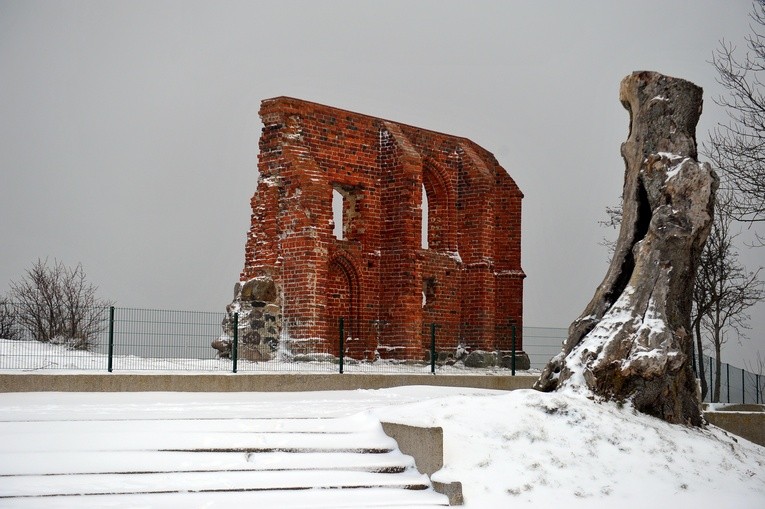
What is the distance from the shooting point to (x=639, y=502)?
10.2 m

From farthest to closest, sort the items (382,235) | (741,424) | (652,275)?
1. (382,235)
2. (741,424)
3. (652,275)

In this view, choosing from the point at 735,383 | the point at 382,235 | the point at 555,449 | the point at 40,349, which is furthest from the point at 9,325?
→ the point at 735,383

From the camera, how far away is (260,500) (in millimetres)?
9398

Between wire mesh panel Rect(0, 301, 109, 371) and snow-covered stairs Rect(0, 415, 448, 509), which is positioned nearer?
snow-covered stairs Rect(0, 415, 448, 509)

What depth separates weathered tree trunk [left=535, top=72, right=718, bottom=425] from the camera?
12.5 m

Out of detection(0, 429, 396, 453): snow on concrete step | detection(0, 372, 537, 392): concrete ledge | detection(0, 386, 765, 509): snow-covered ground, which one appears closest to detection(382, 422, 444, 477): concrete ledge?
detection(0, 386, 765, 509): snow-covered ground

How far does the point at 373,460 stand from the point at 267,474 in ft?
3.90

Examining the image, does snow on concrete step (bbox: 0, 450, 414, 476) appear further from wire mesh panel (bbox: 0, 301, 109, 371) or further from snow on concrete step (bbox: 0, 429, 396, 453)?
wire mesh panel (bbox: 0, 301, 109, 371)

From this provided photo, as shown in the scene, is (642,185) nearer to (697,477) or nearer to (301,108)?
(697,477)

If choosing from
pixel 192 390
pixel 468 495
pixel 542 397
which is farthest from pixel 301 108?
pixel 468 495

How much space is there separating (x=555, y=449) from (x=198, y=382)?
8.09 metres

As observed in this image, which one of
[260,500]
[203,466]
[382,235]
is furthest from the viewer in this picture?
[382,235]

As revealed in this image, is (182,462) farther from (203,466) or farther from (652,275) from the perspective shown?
(652,275)

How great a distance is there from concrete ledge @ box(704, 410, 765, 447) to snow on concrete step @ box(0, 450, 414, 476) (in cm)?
712
